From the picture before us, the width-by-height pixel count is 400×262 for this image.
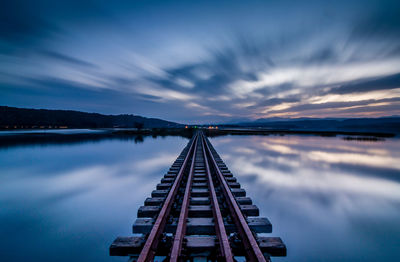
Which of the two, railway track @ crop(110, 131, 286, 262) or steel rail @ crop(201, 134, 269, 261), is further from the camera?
railway track @ crop(110, 131, 286, 262)

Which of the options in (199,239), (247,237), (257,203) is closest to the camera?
(247,237)

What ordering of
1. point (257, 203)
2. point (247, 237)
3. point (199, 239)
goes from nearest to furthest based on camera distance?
1. point (247, 237)
2. point (199, 239)
3. point (257, 203)

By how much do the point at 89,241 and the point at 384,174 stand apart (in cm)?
1874

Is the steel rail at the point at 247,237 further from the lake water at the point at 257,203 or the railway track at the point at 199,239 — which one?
the lake water at the point at 257,203

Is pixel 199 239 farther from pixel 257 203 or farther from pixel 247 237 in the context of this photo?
pixel 257 203

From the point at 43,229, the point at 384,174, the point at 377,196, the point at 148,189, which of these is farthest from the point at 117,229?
the point at 384,174

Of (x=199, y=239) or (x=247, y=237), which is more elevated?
(x=247, y=237)

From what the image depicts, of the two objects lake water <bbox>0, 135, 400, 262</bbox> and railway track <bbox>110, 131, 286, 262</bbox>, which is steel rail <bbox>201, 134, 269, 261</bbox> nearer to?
railway track <bbox>110, 131, 286, 262</bbox>

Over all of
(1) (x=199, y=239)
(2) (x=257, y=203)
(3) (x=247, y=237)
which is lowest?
(2) (x=257, y=203)

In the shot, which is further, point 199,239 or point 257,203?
point 257,203

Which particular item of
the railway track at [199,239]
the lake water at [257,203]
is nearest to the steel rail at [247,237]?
the railway track at [199,239]

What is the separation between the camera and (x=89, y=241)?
5098mm

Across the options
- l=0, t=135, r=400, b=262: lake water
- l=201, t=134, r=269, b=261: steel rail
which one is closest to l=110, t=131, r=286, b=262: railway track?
l=201, t=134, r=269, b=261: steel rail

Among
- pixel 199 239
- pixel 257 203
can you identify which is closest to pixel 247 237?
pixel 199 239
